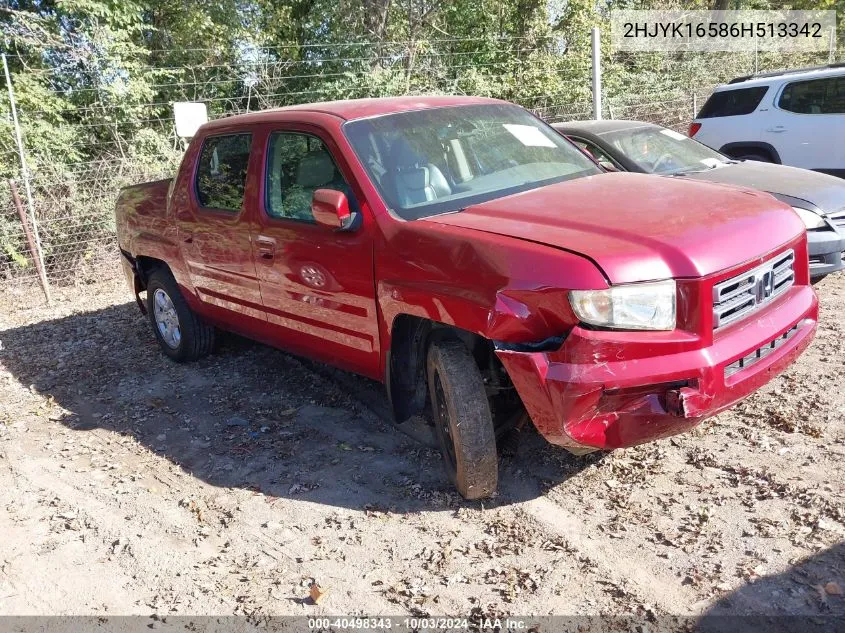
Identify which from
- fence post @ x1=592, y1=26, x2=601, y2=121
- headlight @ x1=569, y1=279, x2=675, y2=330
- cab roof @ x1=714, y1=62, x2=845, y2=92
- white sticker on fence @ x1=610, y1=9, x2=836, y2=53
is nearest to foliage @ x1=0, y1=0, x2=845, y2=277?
white sticker on fence @ x1=610, y1=9, x2=836, y2=53

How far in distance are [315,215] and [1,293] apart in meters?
7.50

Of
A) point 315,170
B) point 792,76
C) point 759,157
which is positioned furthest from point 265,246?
point 792,76

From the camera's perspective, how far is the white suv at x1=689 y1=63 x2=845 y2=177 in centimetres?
909

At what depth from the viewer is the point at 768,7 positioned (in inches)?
1033

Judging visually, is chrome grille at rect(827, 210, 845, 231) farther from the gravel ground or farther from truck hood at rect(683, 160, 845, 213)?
the gravel ground

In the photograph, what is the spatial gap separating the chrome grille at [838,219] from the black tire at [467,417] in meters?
3.93

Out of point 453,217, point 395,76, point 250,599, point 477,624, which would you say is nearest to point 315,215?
point 453,217

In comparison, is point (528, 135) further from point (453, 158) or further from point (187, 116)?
point (187, 116)

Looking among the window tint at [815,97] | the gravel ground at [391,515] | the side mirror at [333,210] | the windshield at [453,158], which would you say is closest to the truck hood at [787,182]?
the gravel ground at [391,515]

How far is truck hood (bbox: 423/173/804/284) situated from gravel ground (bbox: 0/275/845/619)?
1.14 m

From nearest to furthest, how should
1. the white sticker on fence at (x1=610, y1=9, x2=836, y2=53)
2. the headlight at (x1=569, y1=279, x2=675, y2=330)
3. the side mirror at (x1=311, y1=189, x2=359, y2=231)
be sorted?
1. the headlight at (x1=569, y1=279, x2=675, y2=330)
2. the side mirror at (x1=311, y1=189, x2=359, y2=231)
3. the white sticker on fence at (x1=610, y1=9, x2=836, y2=53)

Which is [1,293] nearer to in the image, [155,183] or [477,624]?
[155,183]

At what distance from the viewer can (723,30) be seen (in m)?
23.2

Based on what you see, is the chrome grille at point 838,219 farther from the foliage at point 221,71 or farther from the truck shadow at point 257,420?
the foliage at point 221,71
